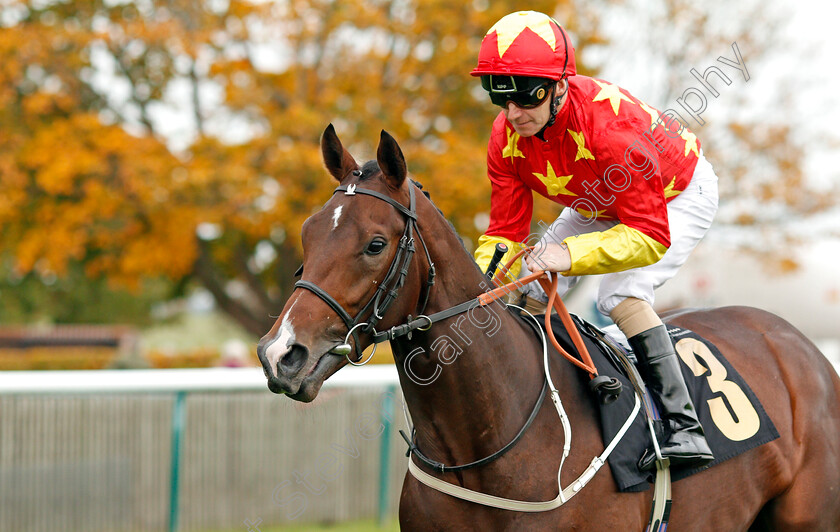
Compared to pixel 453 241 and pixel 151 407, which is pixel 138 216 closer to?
pixel 151 407

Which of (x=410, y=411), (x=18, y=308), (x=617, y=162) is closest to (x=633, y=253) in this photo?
(x=617, y=162)

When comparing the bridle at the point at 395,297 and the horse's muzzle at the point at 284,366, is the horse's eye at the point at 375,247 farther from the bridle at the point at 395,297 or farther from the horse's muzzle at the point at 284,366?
the horse's muzzle at the point at 284,366

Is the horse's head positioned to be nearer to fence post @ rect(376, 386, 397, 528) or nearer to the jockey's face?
→ the jockey's face

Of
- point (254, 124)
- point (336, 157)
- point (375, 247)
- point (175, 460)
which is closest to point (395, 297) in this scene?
point (375, 247)

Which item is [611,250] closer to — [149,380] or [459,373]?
[459,373]

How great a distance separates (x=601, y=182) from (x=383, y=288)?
0.98m

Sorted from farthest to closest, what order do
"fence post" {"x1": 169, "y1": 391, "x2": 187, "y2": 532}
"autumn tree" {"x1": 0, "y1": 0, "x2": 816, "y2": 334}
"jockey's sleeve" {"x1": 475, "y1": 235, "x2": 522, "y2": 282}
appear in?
"autumn tree" {"x1": 0, "y1": 0, "x2": 816, "y2": 334}
"fence post" {"x1": 169, "y1": 391, "x2": 187, "y2": 532}
"jockey's sleeve" {"x1": 475, "y1": 235, "x2": 522, "y2": 282}

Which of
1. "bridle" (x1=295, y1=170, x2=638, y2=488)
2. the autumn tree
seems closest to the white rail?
"bridle" (x1=295, y1=170, x2=638, y2=488)

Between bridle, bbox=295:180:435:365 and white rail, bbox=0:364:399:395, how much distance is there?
303 cm

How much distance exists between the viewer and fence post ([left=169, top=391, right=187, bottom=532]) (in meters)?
5.05

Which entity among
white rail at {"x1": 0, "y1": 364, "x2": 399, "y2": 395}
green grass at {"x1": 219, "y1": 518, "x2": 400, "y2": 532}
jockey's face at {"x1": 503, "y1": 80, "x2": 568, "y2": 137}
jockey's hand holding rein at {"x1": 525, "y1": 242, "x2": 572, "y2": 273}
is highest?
jockey's face at {"x1": 503, "y1": 80, "x2": 568, "y2": 137}

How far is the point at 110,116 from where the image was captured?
39.3 ft

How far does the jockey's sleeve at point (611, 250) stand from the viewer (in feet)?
8.50

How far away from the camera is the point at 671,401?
9.20 ft
